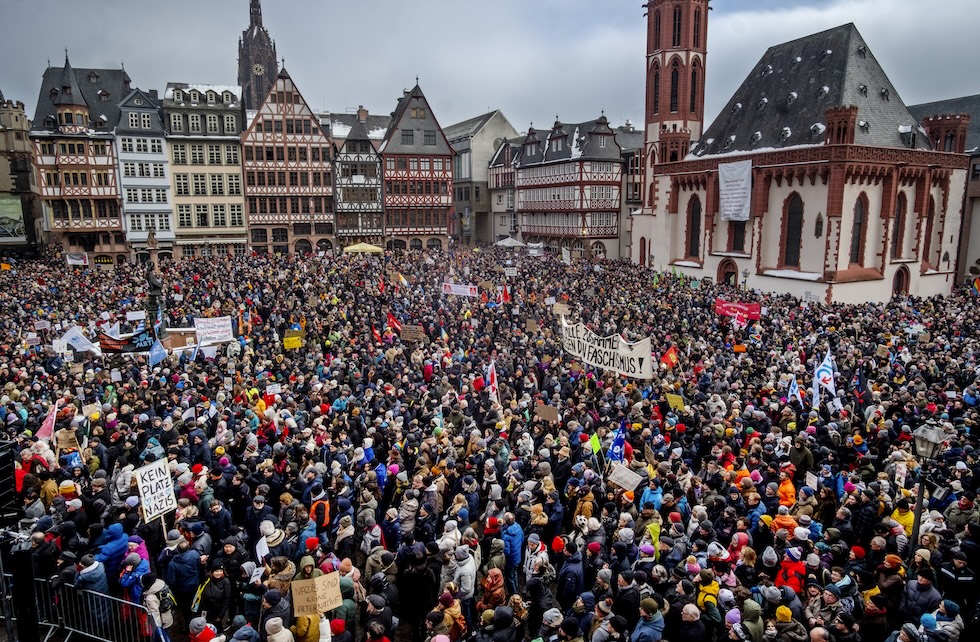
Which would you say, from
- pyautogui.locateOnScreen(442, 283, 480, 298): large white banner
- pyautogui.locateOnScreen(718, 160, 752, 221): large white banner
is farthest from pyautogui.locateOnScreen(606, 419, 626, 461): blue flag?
pyautogui.locateOnScreen(718, 160, 752, 221): large white banner

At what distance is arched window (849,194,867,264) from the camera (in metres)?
37.4

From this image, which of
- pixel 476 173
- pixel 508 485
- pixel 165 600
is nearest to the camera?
pixel 165 600

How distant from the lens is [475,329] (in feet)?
80.3

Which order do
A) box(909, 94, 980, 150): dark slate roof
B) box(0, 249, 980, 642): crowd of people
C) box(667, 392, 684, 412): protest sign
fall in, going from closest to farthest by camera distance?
box(0, 249, 980, 642): crowd of people → box(667, 392, 684, 412): protest sign → box(909, 94, 980, 150): dark slate roof

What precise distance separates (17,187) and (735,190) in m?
57.7

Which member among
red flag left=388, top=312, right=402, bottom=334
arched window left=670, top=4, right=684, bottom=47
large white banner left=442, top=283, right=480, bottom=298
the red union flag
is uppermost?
arched window left=670, top=4, right=684, bottom=47

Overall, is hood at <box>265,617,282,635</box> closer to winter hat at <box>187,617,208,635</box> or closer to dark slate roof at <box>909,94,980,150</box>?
winter hat at <box>187,617,208,635</box>

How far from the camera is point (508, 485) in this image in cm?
1096

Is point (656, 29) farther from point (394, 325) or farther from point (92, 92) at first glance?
point (92, 92)

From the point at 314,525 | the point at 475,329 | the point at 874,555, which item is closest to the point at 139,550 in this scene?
the point at 314,525

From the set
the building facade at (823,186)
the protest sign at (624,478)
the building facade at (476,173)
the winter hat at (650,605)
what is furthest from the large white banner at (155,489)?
the building facade at (476,173)

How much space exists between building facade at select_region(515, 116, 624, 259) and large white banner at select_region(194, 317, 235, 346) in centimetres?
3886

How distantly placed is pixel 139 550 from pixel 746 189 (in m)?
40.2

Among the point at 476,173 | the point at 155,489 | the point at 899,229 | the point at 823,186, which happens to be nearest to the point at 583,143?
the point at 476,173
